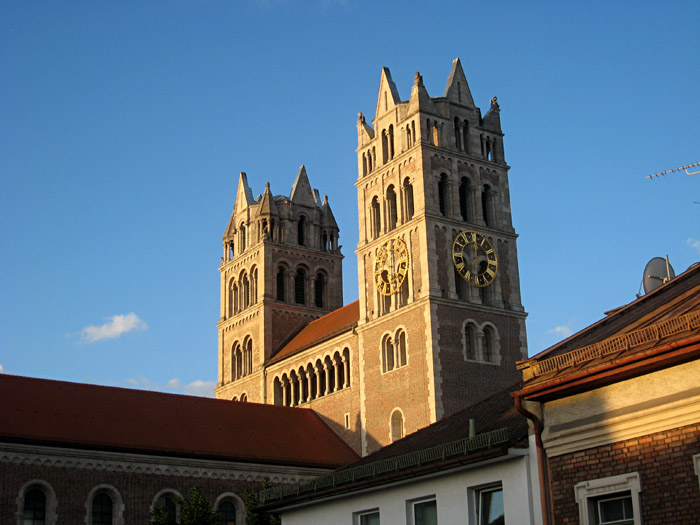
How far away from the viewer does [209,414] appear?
52625 mm

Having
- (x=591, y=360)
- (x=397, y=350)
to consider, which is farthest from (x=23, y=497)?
(x=591, y=360)

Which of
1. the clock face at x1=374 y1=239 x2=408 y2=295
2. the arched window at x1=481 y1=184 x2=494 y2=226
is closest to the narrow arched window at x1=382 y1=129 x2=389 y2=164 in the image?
the clock face at x1=374 y1=239 x2=408 y2=295

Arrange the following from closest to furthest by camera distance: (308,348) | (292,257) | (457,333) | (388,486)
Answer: (388,486) < (457,333) < (308,348) < (292,257)

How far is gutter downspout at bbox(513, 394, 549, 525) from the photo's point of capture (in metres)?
19.7

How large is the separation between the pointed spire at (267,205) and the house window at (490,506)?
4907 cm

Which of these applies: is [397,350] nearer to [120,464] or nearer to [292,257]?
[120,464]

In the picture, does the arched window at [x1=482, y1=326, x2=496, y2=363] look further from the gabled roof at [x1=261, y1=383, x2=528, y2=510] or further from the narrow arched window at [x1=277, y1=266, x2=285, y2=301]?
the gabled roof at [x1=261, y1=383, x2=528, y2=510]

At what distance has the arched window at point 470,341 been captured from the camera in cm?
5034

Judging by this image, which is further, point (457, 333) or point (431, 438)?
point (457, 333)

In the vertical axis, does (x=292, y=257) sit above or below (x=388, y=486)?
above

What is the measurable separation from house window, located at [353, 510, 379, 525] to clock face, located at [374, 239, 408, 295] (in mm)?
27132

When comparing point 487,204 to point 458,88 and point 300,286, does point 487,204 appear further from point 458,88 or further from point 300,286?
point 300,286

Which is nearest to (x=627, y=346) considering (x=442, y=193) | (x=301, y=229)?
(x=442, y=193)

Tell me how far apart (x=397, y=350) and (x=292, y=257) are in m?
19.9
